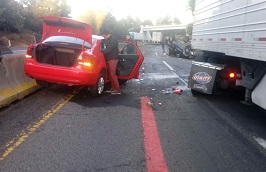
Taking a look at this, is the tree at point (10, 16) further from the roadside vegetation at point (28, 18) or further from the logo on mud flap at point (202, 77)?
the logo on mud flap at point (202, 77)

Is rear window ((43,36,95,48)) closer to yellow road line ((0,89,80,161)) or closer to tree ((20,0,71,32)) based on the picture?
yellow road line ((0,89,80,161))

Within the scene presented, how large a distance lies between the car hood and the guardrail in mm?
1026

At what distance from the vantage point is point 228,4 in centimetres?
695

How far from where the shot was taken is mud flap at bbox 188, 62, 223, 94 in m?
7.72

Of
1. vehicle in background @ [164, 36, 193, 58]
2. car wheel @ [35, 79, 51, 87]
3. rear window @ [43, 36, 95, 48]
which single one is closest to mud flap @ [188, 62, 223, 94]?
rear window @ [43, 36, 95, 48]

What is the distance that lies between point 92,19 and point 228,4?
46.5 meters

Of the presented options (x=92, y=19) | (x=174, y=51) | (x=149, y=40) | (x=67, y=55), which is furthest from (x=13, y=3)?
(x=149, y=40)

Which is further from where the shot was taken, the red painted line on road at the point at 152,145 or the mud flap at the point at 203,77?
the mud flap at the point at 203,77

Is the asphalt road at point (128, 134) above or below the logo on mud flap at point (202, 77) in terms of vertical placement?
below

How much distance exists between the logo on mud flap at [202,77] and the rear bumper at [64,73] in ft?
9.56

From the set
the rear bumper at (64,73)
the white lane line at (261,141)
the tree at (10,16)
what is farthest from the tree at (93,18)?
the white lane line at (261,141)

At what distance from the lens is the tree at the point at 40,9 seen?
51031 mm

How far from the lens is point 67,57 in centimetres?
802

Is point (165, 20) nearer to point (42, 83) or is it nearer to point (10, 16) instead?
point (10, 16)
